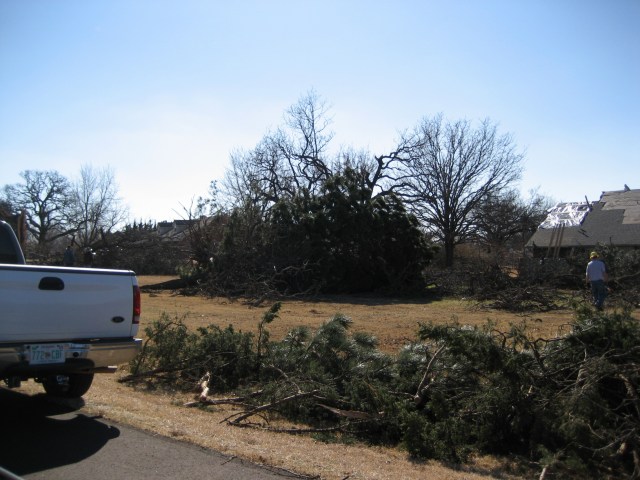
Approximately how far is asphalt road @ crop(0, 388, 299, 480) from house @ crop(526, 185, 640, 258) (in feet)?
92.0

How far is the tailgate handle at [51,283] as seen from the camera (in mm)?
5723

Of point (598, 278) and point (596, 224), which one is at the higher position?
point (596, 224)

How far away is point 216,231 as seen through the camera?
26.9m

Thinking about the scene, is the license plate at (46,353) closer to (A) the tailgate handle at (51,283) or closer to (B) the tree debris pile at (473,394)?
(A) the tailgate handle at (51,283)

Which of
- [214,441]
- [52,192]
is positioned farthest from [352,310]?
[52,192]

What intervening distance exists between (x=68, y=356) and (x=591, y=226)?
33.2m

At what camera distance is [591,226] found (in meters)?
33.5

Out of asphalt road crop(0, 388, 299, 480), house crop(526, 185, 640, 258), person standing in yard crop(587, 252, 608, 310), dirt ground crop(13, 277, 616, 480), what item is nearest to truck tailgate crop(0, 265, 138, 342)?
asphalt road crop(0, 388, 299, 480)

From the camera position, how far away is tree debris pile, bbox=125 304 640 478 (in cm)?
550

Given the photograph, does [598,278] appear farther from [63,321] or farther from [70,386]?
[63,321]

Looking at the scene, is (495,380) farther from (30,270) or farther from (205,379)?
(30,270)

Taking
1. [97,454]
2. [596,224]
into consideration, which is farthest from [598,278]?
[596,224]

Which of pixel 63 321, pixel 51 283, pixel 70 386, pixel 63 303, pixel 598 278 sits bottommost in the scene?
pixel 70 386

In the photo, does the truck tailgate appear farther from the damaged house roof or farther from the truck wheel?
the damaged house roof
